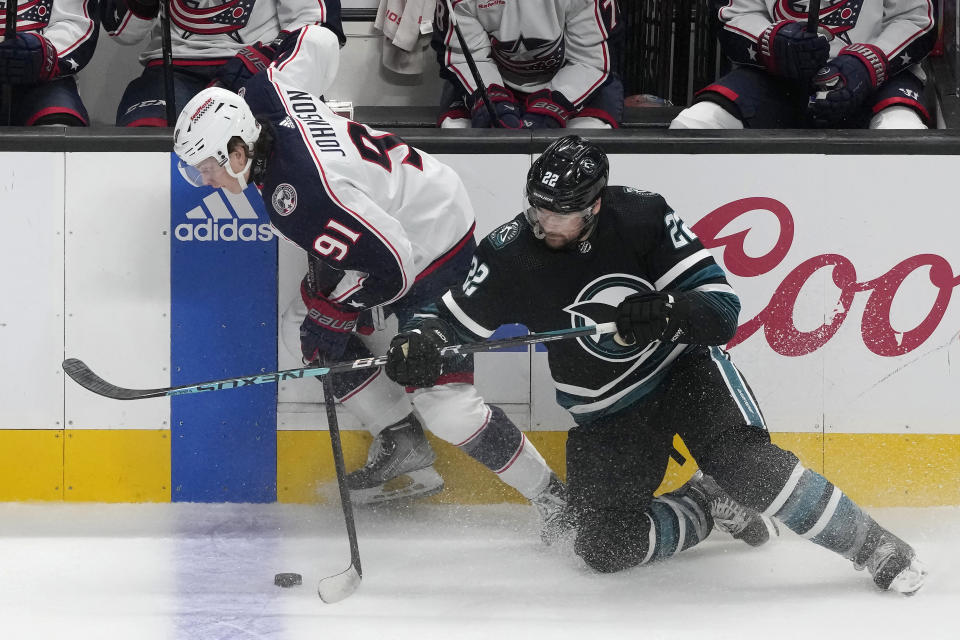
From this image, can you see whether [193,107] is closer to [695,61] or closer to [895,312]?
[895,312]

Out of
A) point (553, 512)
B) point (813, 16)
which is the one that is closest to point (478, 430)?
point (553, 512)

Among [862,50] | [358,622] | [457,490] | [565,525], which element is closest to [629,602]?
[565,525]

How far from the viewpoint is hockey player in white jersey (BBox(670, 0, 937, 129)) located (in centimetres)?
343

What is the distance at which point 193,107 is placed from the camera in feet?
8.81

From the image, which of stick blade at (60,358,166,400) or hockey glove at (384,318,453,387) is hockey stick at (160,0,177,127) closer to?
stick blade at (60,358,166,400)

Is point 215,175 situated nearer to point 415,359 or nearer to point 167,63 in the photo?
point 415,359

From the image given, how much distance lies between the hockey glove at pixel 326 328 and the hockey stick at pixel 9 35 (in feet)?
3.83

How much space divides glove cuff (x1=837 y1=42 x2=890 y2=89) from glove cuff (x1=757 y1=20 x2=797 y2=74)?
0.66 feet

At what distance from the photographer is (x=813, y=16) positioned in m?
3.37

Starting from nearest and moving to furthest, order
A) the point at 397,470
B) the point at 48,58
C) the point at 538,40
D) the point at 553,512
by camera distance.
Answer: the point at 553,512 < the point at 397,470 < the point at 48,58 < the point at 538,40

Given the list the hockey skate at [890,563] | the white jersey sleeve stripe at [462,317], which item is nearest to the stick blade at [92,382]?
the white jersey sleeve stripe at [462,317]

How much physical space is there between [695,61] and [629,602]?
2.33 meters

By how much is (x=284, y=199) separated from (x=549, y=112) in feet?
3.98

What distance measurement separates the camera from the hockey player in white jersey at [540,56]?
370 centimetres
